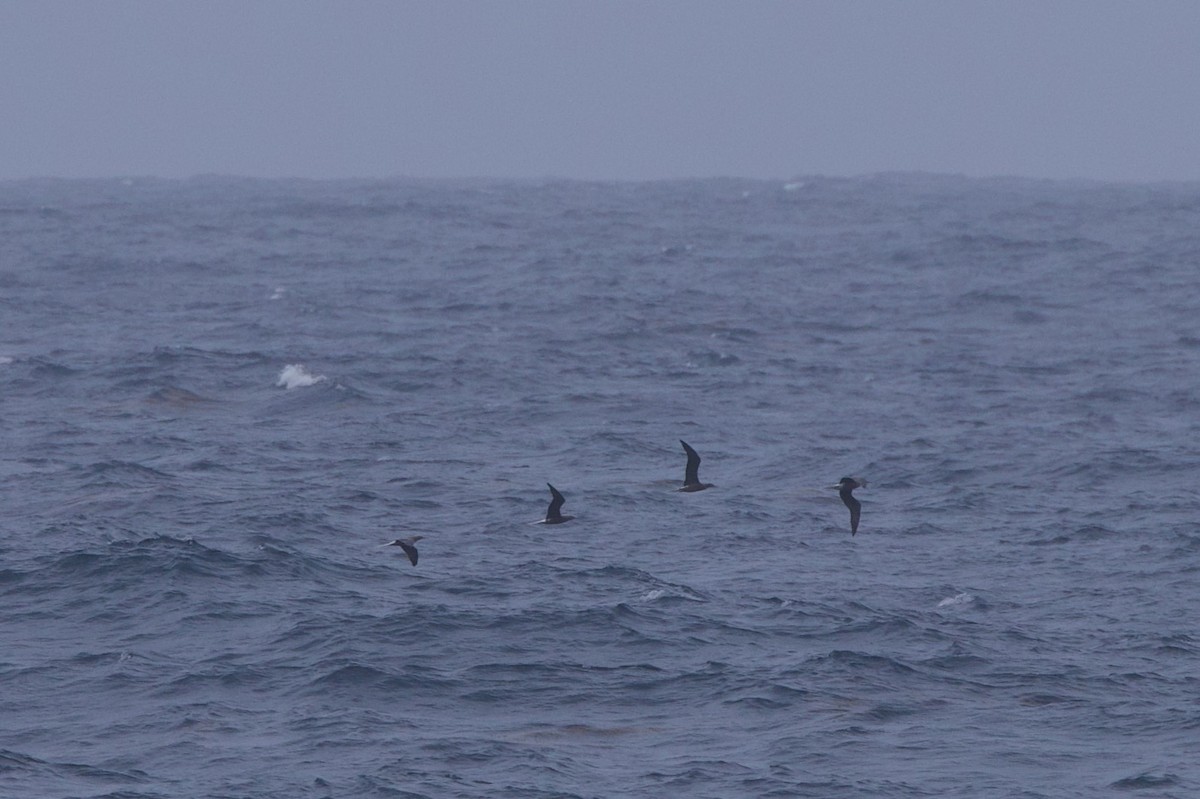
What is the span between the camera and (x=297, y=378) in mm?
48750

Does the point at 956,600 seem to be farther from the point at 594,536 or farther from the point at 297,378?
the point at 297,378

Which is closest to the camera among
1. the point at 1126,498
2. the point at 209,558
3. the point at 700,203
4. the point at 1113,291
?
the point at 209,558

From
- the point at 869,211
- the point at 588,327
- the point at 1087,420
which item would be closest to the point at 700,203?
the point at 869,211

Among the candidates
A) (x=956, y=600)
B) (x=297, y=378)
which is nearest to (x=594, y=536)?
(x=956, y=600)

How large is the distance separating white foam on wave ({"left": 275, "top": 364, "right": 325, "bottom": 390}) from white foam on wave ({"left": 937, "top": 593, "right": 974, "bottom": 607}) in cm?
2083

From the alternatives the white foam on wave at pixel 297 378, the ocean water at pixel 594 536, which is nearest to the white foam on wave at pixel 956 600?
the ocean water at pixel 594 536

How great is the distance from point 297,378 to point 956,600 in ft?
71.1

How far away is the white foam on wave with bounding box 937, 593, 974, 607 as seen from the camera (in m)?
32.0

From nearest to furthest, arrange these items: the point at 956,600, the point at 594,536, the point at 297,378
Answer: the point at 956,600
the point at 594,536
the point at 297,378

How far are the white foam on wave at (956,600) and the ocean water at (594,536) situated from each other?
0.24 meters

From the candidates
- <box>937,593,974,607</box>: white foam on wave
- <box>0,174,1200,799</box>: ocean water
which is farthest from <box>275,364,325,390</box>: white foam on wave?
<box>937,593,974,607</box>: white foam on wave

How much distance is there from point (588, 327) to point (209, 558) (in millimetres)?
27059

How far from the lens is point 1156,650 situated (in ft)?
98.5

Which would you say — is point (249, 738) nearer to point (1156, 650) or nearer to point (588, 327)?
point (1156, 650)
